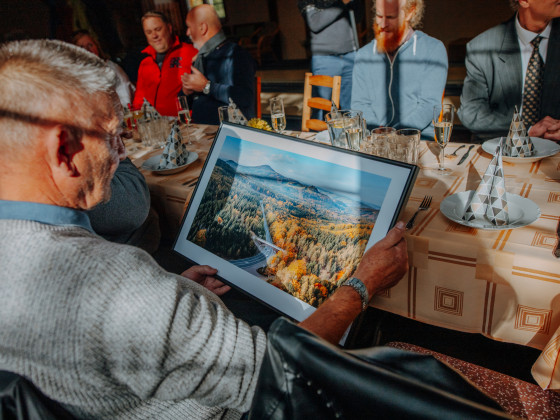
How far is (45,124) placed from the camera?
0.72 meters

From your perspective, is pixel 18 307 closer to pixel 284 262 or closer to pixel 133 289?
pixel 133 289

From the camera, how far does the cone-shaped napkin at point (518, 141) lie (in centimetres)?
144

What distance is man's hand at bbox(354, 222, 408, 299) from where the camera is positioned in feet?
3.18

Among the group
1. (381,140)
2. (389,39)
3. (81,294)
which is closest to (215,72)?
(389,39)

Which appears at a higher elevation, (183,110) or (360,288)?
(183,110)

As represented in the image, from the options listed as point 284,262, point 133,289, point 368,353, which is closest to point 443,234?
point 284,262

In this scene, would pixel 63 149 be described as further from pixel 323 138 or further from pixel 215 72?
pixel 215 72

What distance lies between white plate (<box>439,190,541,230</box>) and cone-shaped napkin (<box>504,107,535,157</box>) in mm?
345

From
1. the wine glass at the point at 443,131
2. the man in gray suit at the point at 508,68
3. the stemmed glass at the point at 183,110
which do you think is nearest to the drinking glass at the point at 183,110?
the stemmed glass at the point at 183,110

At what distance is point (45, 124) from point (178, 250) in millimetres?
759

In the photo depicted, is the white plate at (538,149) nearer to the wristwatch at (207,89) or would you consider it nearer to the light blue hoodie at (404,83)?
the light blue hoodie at (404,83)

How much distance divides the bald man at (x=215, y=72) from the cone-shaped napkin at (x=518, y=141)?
209 cm

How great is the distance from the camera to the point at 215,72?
3.17 meters

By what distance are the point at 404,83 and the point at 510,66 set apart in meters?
0.61
